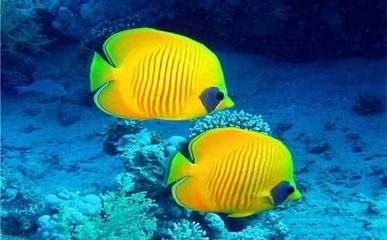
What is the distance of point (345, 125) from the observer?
734 cm

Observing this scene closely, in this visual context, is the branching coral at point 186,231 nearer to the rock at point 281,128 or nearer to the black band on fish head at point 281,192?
the black band on fish head at point 281,192

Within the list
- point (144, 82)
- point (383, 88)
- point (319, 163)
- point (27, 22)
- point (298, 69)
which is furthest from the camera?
point (27, 22)

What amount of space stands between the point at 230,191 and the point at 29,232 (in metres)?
3.89

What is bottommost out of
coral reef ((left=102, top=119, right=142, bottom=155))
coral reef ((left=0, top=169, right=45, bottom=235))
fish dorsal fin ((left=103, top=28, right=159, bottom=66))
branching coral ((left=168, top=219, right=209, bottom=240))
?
coral reef ((left=0, top=169, right=45, bottom=235))

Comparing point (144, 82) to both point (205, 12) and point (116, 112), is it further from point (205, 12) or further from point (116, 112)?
point (205, 12)

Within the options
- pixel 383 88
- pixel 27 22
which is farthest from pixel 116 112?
pixel 27 22

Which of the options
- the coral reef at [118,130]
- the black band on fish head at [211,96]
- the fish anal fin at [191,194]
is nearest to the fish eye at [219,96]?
the black band on fish head at [211,96]

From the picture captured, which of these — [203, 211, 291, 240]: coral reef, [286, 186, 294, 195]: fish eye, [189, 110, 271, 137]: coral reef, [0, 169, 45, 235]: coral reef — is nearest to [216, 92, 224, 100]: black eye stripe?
[286, 186, 294, 195]: fish eye

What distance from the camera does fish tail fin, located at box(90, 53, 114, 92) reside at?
6.72ft

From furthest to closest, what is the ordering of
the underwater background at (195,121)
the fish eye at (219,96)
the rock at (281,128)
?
the rock at (281,128) < the underwater background at (195,121) < the fish eye at (219,96)

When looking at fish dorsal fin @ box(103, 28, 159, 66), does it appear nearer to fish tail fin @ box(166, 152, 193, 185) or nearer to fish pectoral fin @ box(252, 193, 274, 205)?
fish tail fin @ box(166, 152, 193, 185)

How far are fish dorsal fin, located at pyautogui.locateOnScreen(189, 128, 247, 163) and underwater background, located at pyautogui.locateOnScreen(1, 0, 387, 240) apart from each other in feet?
6.63

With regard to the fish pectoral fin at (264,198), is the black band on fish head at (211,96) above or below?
above

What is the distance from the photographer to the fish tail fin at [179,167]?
208 centimetres
